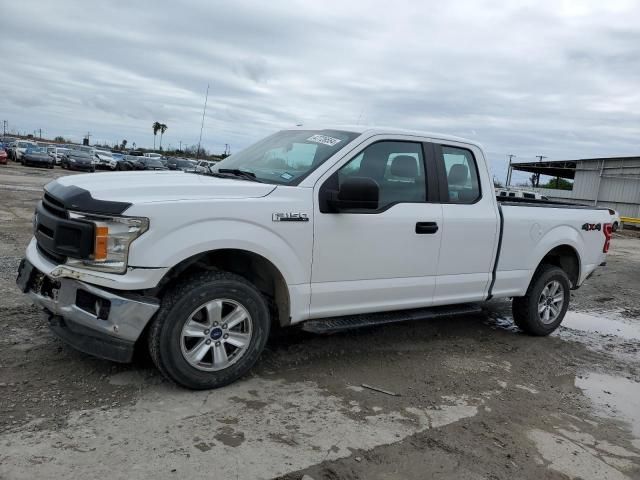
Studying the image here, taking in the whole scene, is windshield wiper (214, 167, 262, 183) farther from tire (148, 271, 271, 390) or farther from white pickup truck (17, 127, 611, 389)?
tire (148, 271, 271, 390)

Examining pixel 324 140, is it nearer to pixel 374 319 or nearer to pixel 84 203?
pixel 374 319

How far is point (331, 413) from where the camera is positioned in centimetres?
370

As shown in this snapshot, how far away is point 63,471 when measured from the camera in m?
2.78

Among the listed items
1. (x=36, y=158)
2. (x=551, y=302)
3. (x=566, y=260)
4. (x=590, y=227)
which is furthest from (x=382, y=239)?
(x=36, y=158)

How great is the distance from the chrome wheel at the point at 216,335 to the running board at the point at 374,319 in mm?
547

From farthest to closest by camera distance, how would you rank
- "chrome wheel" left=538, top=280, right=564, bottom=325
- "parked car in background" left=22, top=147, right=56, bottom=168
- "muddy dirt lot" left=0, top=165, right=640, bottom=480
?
"parked car in background" left=22, top=147, right=56, bottom=168 → "chrome wheel" left=538, top=280, right=564, bottom=325 → "muddy dirt lot" left=0, top=165, right=640, bottom=480

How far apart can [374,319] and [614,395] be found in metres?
2.11

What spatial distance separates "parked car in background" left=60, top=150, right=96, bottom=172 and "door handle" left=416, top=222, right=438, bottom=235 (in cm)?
3521

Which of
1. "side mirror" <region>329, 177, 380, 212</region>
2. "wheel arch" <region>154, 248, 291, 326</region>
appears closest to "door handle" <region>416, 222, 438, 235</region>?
"side mirror" <region>329, 177, 380, 212</region>

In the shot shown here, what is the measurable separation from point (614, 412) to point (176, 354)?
3.34m

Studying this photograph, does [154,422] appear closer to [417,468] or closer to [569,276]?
[417,468]

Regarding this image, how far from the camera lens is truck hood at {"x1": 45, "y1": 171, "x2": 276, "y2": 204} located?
140 inches

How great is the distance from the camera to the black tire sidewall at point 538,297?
5934 millimetres

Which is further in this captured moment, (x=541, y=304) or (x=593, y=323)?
(x=593, y=323)
